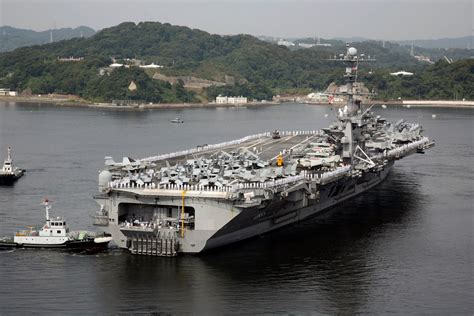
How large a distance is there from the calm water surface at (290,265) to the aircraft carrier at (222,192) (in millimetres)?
712

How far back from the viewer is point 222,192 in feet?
105

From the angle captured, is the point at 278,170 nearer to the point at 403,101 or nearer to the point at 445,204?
the point at 445,204

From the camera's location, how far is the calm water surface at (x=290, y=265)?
2784 cm

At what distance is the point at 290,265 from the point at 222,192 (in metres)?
3.77

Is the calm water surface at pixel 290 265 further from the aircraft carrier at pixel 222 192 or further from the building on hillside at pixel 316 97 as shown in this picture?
the building on hillside at pixel 316 97

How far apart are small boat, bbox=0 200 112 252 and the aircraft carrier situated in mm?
760

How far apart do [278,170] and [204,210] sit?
559 cm

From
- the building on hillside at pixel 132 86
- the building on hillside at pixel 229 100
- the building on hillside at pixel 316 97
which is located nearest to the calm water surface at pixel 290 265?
the building on hillside at pixel 132 86

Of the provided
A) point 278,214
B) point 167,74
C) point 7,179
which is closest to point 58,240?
point 278,214

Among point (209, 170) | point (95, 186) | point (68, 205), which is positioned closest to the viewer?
point (209, 170)

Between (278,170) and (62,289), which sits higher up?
(278,170)

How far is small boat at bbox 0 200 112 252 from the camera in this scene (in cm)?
3353

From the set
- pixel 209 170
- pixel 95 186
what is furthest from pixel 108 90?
pixel 209 170

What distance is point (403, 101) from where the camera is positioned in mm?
152375
